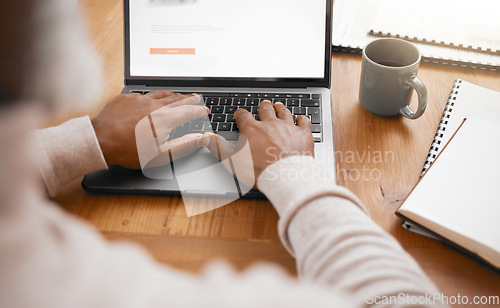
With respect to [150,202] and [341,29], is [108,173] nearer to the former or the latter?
[150,202]

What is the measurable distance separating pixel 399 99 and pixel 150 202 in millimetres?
465

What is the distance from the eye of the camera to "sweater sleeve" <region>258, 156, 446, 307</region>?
0.36 metres

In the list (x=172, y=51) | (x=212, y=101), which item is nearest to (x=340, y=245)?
(x=212, y=101)

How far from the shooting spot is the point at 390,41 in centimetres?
70

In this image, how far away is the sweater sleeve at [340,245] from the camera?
363 millimetres

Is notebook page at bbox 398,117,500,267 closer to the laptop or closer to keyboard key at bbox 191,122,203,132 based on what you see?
the laptop

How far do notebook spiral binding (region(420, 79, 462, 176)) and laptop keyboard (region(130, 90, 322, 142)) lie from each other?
18cm

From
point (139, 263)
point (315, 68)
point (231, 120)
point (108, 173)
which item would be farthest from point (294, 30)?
point (139, 263)

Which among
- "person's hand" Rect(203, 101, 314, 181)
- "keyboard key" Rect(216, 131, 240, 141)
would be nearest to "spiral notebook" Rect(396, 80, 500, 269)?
"person's hand" Rect(203, 101, 314, 181)

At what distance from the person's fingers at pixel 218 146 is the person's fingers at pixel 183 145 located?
13 mm

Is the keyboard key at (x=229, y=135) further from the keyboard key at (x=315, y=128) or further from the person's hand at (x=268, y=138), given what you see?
the keyboard key at (x=315, y=128)

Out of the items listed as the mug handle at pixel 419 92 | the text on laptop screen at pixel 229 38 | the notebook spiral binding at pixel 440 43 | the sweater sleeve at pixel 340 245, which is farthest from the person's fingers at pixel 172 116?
the notebook spiral binding at pixel 440 43

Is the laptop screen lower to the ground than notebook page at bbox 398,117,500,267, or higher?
higher

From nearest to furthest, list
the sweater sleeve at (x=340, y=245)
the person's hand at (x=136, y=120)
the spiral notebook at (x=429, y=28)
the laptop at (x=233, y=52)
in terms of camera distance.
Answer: the sweater sleeve at (x=340, y=245) → the person's hand at (x=136, y=120) → the laptop at (x=233, y=52) → the spiral notebook at (x=429, y=28)
